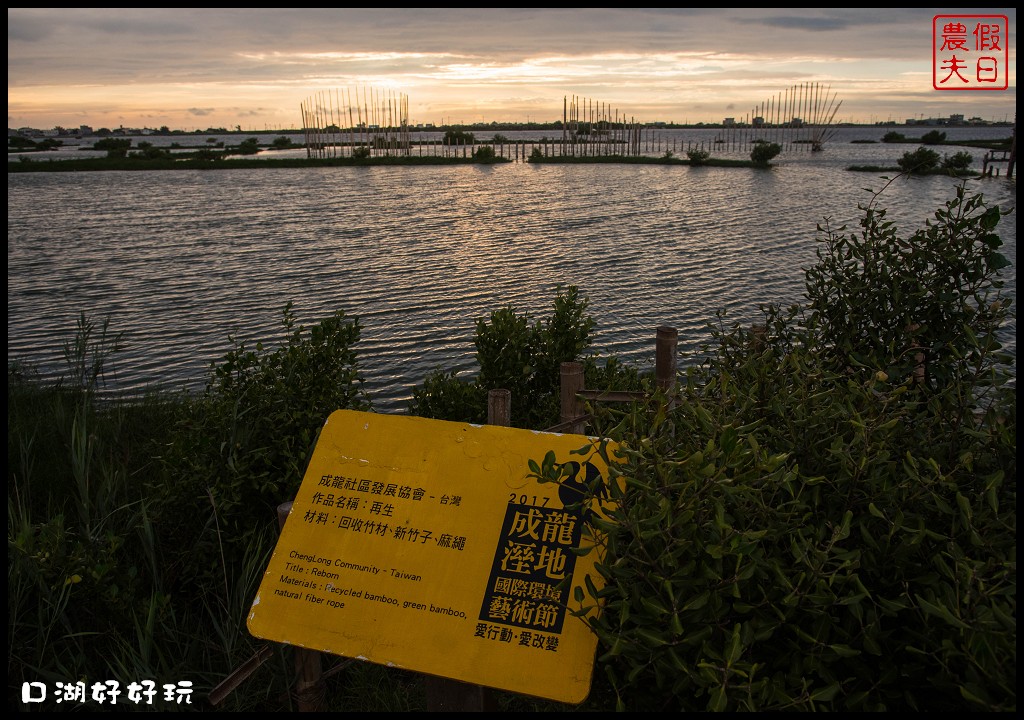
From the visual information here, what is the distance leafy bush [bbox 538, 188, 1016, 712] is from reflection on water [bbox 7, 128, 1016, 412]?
5841 millimetres

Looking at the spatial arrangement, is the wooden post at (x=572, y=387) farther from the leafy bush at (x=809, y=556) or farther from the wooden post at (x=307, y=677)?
→ the wooden post at (x=307, y=677)

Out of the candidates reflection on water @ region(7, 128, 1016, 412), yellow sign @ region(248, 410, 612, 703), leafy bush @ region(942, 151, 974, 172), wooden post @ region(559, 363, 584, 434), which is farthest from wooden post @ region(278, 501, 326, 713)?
reflection on water @ region(7, 128, 1016, 412)

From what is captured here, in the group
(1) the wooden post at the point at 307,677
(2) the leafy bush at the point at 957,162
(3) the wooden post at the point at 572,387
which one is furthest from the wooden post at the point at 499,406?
(2) the leafy bush at the point at 957,162

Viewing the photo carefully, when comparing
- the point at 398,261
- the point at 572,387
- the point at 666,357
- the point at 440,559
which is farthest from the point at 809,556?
the point at 398,261

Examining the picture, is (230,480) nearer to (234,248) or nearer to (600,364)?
(600,364)

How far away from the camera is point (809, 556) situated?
182cm

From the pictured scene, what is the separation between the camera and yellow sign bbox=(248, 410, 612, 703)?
2012mm

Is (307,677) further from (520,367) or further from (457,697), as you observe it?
(520,367)

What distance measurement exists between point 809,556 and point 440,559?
1007 millimetres

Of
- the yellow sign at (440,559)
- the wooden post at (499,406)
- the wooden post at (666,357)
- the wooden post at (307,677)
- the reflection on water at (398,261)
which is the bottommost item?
the wooden post at (307,677)

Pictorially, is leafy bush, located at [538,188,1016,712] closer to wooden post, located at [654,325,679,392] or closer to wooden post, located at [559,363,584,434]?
wooden post, located at [559,363,584,434]

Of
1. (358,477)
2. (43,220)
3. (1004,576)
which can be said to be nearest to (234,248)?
(43,220)

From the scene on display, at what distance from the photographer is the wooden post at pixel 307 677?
2488 millimetres

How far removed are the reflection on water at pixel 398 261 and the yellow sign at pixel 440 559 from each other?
17.0ft
